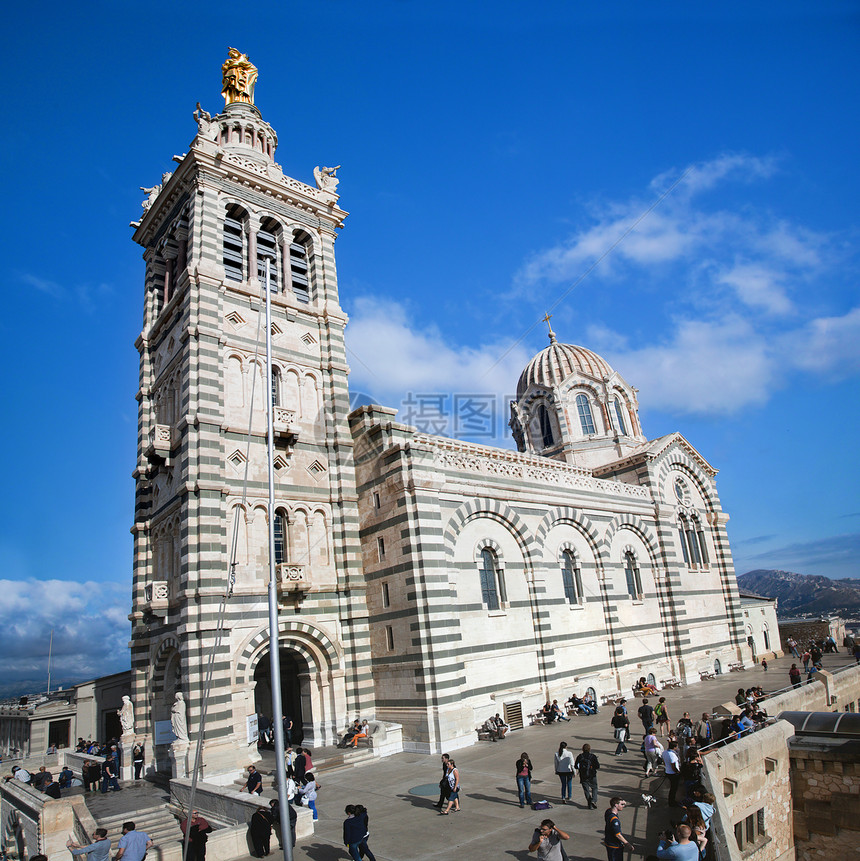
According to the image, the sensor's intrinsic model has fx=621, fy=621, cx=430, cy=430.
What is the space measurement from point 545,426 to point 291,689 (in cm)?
2569

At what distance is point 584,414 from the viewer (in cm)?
4388

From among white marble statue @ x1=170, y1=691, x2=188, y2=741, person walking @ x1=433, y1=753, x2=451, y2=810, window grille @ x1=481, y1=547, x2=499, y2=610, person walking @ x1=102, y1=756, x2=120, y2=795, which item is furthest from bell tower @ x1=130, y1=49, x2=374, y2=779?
person walking @ x1=433, y1=753, x2=451, y2=810

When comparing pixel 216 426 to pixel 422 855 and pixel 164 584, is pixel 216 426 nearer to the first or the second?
pixel 164 584

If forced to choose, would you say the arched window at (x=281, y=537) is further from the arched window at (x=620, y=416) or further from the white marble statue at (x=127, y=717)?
the arched window at (x=620, y=416)

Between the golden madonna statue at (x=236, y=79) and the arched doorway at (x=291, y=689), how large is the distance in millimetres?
29690

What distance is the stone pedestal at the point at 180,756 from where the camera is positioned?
20298 millimetres

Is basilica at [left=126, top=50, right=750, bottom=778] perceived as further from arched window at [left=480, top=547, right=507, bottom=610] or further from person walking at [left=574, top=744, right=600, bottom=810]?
person walking at [left=574, top=744, right=600, bottom=810]

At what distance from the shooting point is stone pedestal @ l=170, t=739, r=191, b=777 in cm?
2030

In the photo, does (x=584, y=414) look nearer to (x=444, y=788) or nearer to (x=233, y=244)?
(x=233, y=244)

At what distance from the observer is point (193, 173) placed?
2833 cm

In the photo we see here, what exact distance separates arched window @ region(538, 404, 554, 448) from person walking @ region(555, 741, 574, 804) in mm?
30263

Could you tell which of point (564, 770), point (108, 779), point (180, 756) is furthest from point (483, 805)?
point (108, 779)

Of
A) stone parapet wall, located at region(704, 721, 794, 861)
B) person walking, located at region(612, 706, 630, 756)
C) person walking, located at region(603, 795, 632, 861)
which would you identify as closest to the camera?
person walking, located at region(603, 795, 632, 861)

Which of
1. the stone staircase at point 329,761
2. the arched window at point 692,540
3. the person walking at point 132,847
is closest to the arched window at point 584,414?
the arched window at point 692,540
